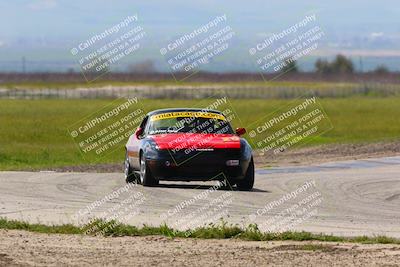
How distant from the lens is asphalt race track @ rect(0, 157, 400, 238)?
17.1 m

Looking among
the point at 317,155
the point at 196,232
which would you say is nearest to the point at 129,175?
the point at 196,232

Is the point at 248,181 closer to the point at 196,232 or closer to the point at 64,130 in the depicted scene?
the point at 196,232

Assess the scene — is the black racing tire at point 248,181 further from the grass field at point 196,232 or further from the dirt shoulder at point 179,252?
the dirt shoulder at point 179,252

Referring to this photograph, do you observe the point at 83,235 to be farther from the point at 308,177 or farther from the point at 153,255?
the point at 308,177

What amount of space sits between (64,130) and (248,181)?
31029 millimetres

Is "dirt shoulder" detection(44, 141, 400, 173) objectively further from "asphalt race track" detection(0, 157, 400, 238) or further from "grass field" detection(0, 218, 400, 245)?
Answer: "grass field" detection(0, 218, 400, 245)

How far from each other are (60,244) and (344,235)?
3.36m

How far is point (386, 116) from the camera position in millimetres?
68562

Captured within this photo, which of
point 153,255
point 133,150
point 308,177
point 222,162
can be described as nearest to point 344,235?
point 153,255

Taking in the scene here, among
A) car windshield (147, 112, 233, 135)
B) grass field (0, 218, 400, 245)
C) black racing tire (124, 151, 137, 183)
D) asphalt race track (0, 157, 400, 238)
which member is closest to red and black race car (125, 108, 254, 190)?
car windshield (147, 112, 233, 135)

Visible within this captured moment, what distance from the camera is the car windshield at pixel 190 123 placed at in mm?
23016

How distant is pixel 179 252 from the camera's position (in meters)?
13.6

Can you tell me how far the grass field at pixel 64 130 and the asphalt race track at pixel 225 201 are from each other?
329 inches

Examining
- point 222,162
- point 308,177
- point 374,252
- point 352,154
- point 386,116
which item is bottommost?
point 386,116
